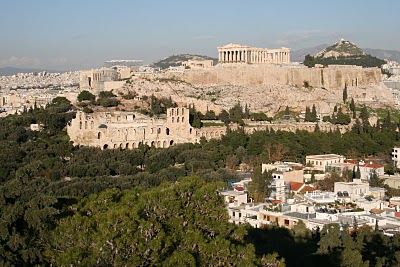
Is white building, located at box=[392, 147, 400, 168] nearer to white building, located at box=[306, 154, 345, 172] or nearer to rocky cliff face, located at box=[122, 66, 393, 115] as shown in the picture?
white building, located at box=[306, 154, 345, 172]

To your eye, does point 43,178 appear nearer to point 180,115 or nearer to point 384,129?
point 180,115

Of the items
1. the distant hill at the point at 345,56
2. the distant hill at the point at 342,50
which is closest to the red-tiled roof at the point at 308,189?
the distant hill at the point at 345,56

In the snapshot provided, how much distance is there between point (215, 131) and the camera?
1622 inches

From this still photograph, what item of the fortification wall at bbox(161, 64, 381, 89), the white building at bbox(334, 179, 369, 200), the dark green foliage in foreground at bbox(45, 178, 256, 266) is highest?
the fortification wall at bbox(161, 64, 381, 89)

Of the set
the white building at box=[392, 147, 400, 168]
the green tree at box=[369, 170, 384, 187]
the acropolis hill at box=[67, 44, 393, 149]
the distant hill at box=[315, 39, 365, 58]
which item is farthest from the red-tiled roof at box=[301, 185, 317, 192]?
the distant hill at box=[315, 39, 365, 58]

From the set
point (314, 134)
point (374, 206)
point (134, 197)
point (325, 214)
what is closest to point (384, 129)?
point (314, 134)

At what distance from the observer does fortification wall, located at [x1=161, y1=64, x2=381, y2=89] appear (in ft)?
167

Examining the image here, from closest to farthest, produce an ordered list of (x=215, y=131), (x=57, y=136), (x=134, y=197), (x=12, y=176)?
1. (x=134, y=197)
2. (x=12, y=176)
3. (x=57, y=136)
4. (x=215, y=131)

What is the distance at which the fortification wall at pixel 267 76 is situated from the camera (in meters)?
50.9

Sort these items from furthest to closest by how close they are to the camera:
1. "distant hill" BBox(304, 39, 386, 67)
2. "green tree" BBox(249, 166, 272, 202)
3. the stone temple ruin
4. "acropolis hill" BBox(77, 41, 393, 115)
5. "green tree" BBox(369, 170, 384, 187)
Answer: "distant hill" BBox(304, 39, 386, 67) < "acropolis hill" BBox(77, 41, 393, 115) < the stone temple ruin < "green tree" BBox(369, 170, 384, 187) < "green tree" BBox(249, 166, 272, 202)

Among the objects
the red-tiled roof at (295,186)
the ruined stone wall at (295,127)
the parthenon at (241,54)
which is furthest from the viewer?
the parthenon at (241,54)

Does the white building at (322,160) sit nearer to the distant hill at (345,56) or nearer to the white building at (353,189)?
the white building at (353,189)

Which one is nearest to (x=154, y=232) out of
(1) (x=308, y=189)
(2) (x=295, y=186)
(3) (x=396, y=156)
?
(1) (x=308, y=189)

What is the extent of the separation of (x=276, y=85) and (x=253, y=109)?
4.37 metres
